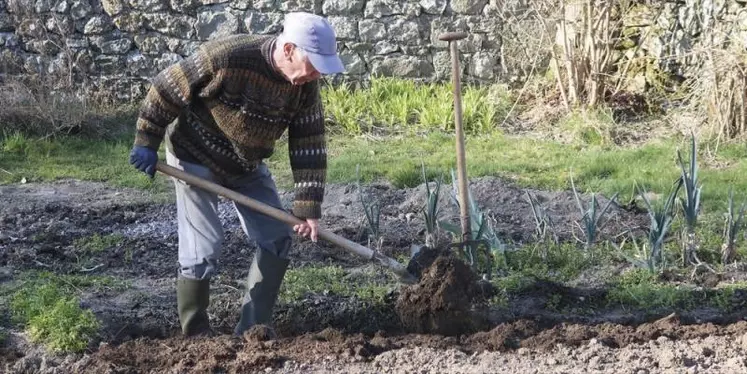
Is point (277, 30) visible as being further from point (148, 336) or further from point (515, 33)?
point (148, 336)

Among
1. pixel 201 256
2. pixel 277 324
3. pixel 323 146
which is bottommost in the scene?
pixel 277 324

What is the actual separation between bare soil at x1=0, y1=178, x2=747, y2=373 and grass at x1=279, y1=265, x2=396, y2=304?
0.06 meters

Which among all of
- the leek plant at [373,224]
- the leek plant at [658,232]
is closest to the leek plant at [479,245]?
the leek plant at [373,224]

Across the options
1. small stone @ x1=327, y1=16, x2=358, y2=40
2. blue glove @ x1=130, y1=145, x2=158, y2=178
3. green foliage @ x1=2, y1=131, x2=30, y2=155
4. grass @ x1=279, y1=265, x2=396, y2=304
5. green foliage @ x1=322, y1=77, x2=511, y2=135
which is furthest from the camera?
small stone @ x1=327, y1=16, x2=358, y2=40

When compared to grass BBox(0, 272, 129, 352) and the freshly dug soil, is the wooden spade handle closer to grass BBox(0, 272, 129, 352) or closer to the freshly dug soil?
the freshly dug soil

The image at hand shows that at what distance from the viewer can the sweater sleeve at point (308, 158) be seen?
5039 millimetres

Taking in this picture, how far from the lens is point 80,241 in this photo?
6.79 metres

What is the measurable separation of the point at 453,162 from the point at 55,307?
13.3 ft

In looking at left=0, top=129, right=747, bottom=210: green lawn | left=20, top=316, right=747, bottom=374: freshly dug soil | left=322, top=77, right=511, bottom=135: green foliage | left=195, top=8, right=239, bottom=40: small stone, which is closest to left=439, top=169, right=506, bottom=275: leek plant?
left=20, top=316, right=747, bottom=374: freshly dug soil

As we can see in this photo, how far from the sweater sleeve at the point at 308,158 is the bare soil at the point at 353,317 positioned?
1.96ft

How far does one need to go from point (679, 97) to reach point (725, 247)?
13.3ft

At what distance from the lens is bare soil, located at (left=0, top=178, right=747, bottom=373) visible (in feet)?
15.5

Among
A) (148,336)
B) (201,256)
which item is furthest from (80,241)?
(201,256)

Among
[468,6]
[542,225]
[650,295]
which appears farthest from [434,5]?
[650,295]
